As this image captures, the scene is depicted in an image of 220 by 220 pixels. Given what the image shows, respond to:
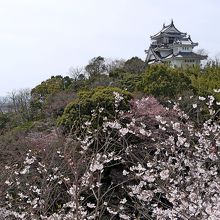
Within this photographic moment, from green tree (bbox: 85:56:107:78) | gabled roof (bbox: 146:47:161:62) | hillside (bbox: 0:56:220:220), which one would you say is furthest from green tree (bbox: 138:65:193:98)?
gabled roof (bbox: 146:47:161:62)

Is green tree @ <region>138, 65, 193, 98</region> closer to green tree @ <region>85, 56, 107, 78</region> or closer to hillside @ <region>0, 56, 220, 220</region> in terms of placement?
hillside @ <region>0, 56, 220, 220</region>

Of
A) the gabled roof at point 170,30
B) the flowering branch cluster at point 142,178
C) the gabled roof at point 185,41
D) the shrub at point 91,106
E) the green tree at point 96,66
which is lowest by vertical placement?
the flowering branch cluster at point 142,178

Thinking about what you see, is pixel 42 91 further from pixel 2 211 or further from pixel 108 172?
pixel 2 211

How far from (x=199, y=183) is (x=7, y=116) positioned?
15.4 metres

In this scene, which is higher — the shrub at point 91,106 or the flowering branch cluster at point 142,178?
the shrub at point 91,106

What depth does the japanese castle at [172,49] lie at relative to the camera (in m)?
30.4

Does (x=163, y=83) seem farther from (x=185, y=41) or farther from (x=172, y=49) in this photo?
(x=185, y=41)

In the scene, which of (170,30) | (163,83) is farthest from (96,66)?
(163,83)

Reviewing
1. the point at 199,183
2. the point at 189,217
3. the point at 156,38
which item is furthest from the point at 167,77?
the point at 156,38

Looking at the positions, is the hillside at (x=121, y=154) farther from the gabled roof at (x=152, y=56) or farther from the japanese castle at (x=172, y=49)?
the gabled roof at (x=152, y=56)

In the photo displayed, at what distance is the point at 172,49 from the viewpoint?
31750mm

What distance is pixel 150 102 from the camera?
980cm

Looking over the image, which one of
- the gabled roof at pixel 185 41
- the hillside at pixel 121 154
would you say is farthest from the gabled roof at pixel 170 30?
the hillside at pixel 121 154

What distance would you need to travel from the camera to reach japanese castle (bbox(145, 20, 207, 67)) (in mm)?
30375
